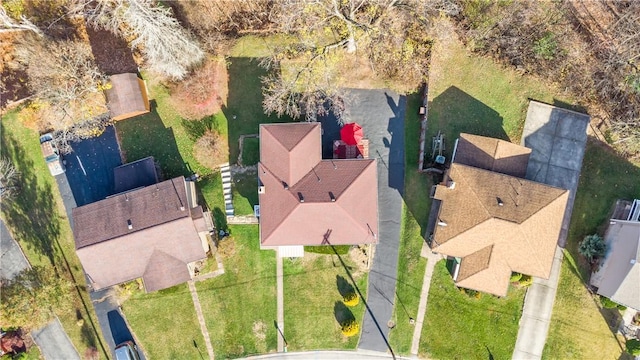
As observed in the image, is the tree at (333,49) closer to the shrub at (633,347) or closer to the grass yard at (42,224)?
the grass yard at (42,224)

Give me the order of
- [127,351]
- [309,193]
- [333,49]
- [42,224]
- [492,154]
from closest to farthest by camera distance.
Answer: [309,193] < [492,154] < [333,49] < [127,351] < [42,224]

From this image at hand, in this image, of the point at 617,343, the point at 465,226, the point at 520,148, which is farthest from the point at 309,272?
the point at 617,343

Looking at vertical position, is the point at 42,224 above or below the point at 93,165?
below

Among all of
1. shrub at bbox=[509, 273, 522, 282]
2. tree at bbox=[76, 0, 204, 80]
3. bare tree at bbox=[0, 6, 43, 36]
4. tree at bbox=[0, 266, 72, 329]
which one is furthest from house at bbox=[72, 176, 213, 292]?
shrub at bbox=[509, 273, 522, 282]

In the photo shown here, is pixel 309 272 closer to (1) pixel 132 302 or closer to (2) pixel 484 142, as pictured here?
(1) pixel 132 302

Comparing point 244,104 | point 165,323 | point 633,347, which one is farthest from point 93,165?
point 633,347

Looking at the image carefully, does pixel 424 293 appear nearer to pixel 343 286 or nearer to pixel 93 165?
pixel 343 286
